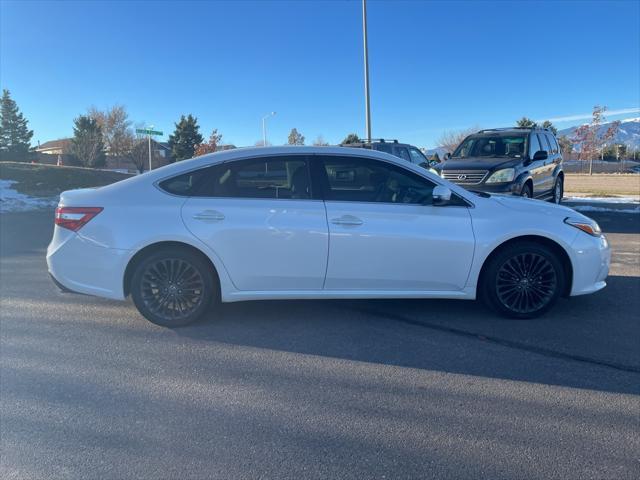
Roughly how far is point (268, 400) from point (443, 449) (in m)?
1.17

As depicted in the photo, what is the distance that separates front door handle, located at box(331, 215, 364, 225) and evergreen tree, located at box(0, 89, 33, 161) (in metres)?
62.4

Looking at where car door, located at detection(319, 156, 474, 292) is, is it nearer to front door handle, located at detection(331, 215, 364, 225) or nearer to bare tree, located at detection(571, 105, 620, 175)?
front door handle, located at detection(331, 215, 364, 225)

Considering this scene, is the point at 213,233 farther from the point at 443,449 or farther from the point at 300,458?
the point at 443,449

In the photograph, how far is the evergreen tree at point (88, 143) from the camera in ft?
152

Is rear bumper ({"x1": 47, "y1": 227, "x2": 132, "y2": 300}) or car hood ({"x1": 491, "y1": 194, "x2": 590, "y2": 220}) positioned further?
car hood ({"x1": 491, "y1": 194, "x2": 590, "y2": 220})

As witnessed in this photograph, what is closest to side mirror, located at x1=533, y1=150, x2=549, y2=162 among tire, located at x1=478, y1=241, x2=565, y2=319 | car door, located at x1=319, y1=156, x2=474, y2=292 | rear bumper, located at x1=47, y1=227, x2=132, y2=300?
tire, located at x1=478, y1=241, x2=565, y2=319

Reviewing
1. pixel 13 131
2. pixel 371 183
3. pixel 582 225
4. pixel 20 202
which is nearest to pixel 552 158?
pixel 582 225

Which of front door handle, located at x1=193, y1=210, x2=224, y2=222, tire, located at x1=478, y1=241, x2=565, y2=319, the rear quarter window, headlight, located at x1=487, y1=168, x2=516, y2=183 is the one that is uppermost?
headlight, located at x1=487, y1=168, x2=516, y2=183

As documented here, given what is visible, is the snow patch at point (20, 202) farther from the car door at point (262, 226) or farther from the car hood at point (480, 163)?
the car door at point (262, 226)

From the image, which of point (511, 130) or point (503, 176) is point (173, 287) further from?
point (511, 130)

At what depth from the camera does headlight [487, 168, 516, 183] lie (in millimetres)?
9195

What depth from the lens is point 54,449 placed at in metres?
2.60

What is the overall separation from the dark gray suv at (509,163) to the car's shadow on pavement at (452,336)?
449 cm

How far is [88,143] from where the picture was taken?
46281 mm
